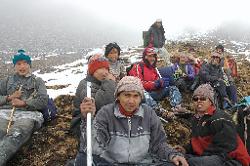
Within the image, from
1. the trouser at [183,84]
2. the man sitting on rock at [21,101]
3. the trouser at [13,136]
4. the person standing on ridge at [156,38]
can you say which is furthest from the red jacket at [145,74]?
the person standing on ridge at [156,38]

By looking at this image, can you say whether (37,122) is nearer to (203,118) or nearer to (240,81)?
(203,118)

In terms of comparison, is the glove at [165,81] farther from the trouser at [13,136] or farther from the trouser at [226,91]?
the trouser at [13,136]

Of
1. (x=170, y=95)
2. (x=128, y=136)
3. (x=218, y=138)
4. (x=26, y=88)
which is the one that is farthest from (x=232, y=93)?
(x=128, y=136)

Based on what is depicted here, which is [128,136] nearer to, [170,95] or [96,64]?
[96,64]

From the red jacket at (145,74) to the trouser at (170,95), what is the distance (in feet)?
0.77

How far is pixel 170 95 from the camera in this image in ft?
36.3

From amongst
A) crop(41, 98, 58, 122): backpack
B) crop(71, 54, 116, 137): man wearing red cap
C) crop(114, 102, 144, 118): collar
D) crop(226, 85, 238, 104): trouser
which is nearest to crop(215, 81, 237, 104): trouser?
crop(226, 85, 238, 104): trouser

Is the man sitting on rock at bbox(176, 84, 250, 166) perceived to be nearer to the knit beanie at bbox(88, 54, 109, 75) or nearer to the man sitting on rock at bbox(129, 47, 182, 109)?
the knit beanie at bbox(88, 54, 109, 75)

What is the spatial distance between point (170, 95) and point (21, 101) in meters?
4.46

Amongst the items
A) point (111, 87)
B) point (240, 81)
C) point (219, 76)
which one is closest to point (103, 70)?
point (111, 87)

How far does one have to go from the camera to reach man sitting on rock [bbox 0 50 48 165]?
7664 millimetres

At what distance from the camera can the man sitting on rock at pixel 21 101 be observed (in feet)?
25.1

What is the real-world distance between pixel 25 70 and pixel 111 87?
218 cm

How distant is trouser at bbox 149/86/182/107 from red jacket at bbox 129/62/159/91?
23 cm
